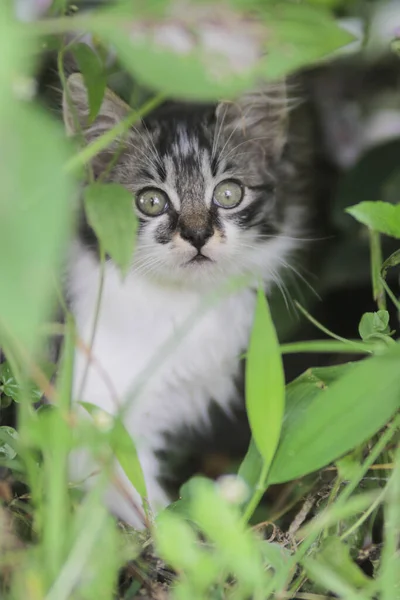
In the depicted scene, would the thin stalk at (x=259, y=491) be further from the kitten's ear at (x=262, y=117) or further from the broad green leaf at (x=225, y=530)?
the kitten's ear at (x=262, y=117)

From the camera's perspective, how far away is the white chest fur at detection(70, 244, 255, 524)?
1266mm

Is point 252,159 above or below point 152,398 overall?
above

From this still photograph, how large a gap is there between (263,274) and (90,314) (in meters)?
0.36

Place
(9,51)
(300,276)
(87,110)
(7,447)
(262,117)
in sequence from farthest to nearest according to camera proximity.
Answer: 1. (300,276)
2. (262,117)
3. (87,110)
4. (7,447)
5. (9,51)

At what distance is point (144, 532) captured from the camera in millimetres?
835

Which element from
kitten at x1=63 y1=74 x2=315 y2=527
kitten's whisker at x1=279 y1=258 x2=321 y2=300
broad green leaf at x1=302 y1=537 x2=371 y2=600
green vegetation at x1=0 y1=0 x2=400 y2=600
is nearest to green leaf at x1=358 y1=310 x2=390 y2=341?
green vegetation at x1=0 y1=0 x2=400 y2=600

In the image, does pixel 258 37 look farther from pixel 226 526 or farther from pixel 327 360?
pixel 327 360

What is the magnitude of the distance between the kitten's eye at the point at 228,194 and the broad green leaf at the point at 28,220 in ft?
2.68

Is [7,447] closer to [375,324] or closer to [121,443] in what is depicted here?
[121,443]

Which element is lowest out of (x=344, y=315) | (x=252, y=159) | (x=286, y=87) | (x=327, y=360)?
(x=327, y=360)

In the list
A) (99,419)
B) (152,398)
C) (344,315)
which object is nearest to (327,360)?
(344,315)

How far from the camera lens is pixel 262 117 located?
51.7 inches

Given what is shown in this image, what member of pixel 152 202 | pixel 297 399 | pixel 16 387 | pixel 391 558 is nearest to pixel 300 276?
pixel 152 202

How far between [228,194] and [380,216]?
560 millimetres
